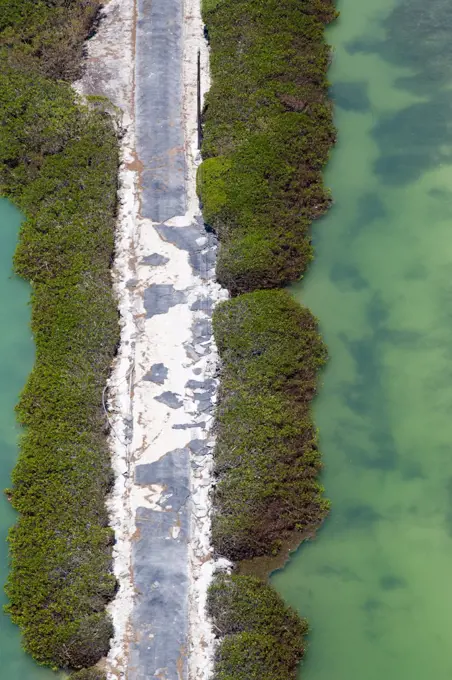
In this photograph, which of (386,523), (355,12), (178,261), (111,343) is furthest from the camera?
(355,12)

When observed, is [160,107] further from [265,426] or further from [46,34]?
[265,426]

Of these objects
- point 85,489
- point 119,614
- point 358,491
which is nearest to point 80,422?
point 85,489

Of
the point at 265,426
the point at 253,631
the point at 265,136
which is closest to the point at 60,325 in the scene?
the point at 265,426

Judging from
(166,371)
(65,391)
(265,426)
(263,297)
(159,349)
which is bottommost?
(265,426)

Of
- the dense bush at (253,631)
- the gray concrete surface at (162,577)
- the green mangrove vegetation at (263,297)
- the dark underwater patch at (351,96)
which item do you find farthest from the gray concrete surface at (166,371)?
the dark underwater patch at (351,96)

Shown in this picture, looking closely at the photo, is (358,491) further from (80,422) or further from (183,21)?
(183,21)

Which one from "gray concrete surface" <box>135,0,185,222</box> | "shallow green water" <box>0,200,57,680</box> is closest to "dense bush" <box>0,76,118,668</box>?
"shallow green water" <box>0,200,57,680</box>
